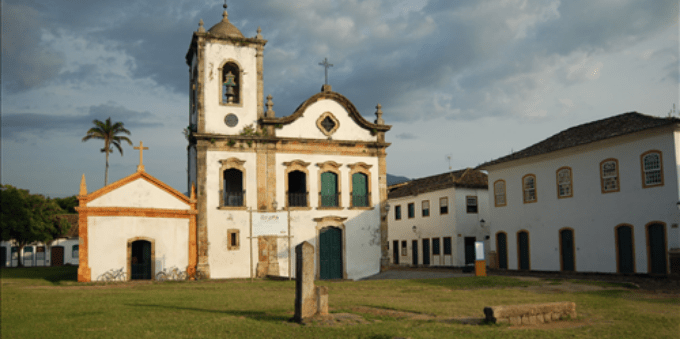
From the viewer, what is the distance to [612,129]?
24.2 m

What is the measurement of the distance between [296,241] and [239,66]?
904cm

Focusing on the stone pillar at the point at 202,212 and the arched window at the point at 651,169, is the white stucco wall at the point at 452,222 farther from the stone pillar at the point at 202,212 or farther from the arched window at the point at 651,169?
the stone pillar at the point at 202,212

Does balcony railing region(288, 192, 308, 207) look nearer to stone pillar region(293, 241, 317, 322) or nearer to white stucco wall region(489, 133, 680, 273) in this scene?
white stucco wall region(489, 133, 680, 273)

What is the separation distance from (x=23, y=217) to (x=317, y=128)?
27.7 metres

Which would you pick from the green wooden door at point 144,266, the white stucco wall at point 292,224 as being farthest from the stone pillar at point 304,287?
the green wooden door at point 144,266

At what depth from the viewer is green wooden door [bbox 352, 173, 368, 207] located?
2803 cm

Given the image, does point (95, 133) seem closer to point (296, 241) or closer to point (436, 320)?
point (296, 241)

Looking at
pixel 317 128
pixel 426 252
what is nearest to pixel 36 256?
pixel 426 252

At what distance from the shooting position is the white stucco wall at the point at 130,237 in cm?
2247

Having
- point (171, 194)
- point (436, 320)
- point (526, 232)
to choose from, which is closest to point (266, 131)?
point (171, 194)

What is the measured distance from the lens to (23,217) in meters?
42.0

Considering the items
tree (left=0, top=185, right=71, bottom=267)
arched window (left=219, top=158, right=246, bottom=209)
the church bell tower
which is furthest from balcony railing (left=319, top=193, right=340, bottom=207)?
tree (left=0, top=185, right=71, bottom=267)

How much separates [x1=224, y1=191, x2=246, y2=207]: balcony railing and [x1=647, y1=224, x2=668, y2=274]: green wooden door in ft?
57.5

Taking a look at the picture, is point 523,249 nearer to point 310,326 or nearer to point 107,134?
point 310,326
